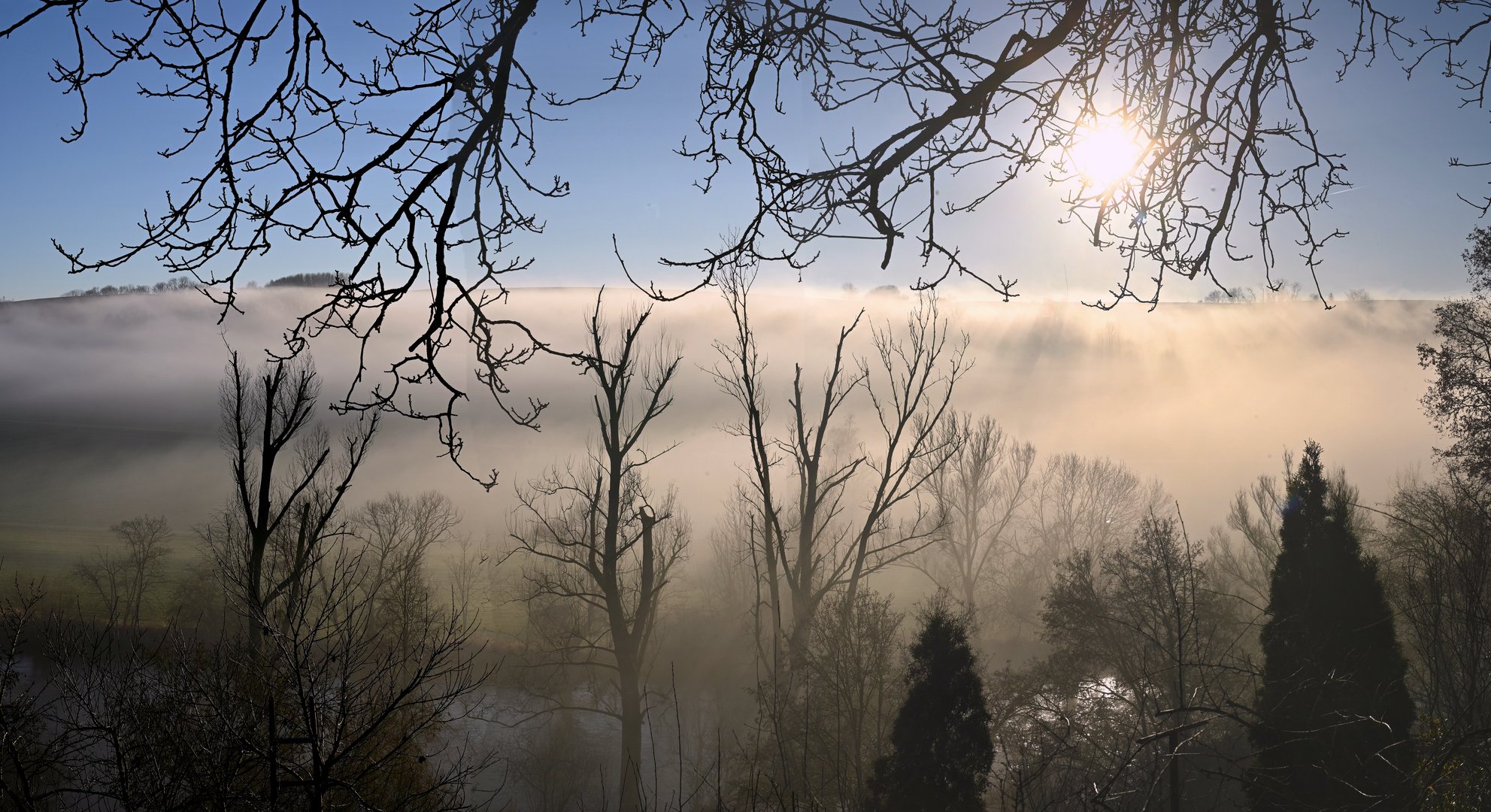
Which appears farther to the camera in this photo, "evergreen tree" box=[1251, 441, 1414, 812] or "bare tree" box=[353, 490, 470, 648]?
"bare tree" box=[353, 490, 470, 648]

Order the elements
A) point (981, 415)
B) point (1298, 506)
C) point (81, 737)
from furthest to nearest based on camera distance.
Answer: point (981, 415), point (1298, 506), point (81, 737)

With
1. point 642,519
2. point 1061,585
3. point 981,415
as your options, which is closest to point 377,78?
point 642,519

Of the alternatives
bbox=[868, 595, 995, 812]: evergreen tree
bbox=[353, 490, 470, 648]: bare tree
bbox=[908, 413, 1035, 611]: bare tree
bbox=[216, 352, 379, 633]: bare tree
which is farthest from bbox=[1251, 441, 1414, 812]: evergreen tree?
bbox=[353, 490, 470, 648]: bare tree

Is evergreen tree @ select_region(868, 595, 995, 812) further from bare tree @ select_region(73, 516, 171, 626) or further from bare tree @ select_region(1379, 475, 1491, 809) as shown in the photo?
bare tree @ select_region(73, 516, 171, 626)

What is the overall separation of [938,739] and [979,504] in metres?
25.2

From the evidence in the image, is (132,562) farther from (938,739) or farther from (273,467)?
(938,739)

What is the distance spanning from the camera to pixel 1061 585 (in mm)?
16938

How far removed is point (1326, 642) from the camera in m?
11.9

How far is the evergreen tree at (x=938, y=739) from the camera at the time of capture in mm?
9570

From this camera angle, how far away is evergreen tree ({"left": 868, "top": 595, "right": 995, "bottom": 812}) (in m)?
9.57

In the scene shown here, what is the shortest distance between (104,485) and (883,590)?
50.5 m

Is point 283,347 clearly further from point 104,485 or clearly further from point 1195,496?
point 104,485

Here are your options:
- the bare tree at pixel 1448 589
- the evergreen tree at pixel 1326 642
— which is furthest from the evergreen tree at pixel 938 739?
the bare tree at pixel 1448 589

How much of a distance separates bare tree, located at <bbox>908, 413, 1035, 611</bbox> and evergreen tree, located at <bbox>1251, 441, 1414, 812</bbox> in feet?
50.4
